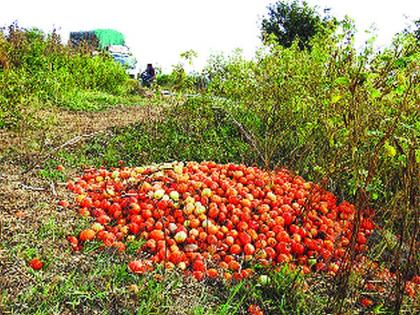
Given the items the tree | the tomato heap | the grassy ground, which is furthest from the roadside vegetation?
the tree

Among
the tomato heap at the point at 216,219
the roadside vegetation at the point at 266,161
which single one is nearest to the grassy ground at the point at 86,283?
the roadside vegetation at the point at 266,161

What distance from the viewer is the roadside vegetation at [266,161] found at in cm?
277

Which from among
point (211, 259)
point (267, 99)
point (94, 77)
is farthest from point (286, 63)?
point (94, 77)

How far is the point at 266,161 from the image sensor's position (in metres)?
4.60

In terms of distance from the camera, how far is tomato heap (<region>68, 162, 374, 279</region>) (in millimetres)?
3350

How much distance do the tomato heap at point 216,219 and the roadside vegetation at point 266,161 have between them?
0.13 metres

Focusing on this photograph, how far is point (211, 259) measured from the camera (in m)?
3.39

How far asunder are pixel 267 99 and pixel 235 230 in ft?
8.93

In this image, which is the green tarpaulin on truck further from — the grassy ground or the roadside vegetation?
the grassy ground

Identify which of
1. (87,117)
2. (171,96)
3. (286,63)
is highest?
(286,63)

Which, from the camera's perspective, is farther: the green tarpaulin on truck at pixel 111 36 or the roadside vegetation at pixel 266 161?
the green tarpaulin on truck at pixel 111 36

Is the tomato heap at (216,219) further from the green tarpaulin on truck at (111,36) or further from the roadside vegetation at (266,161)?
the green tarpaulin on truck at (111,36)

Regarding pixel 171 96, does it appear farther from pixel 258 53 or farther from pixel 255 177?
pixel 255 177

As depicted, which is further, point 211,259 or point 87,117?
point 87,117
